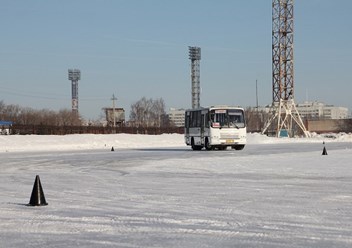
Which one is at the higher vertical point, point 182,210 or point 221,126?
point 221,126

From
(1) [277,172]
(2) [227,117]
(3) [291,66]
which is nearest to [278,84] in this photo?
(3) [291,66]

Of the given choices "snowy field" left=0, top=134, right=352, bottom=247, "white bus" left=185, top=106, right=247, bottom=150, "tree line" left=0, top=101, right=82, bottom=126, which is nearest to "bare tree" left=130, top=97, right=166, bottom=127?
"tree line" left=0, top=101, right=82, bottom=126

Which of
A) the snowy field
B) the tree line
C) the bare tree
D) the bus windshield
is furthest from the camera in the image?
the bare tree

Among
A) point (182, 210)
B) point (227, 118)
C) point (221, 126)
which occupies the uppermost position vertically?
point (227, 118)

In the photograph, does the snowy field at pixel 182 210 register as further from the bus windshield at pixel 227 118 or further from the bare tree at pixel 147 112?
the bare tree at pixel 147 112

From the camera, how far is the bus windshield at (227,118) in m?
36.1

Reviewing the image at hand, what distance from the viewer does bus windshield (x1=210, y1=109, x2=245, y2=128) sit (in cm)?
3609

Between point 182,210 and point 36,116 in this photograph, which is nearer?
point 182,210

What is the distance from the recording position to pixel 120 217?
9250 mm

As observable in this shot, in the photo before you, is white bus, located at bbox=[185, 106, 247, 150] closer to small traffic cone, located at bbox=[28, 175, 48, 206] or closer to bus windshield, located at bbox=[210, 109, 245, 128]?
bus windshield, located at bbox=[210, 109, 245, 128]

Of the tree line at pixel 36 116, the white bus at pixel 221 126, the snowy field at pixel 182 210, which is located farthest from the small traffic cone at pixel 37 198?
the tree line at pixel 36 116

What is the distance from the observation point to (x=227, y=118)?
36.4m

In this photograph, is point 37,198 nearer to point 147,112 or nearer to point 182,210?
point 182,210

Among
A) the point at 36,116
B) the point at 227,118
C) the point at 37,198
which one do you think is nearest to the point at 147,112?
the point at 36,116
